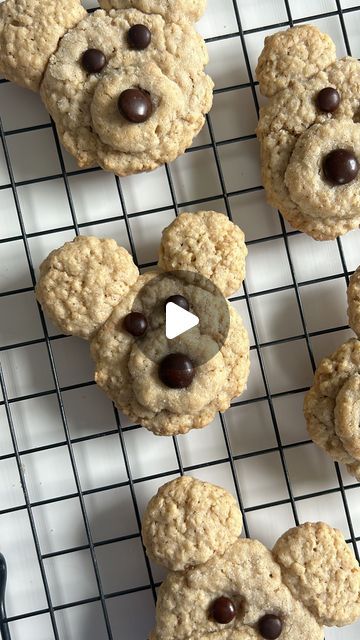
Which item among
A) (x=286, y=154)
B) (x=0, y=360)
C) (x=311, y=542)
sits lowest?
(x=311, y=542)

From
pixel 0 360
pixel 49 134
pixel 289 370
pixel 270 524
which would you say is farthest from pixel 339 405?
pixel 49 134

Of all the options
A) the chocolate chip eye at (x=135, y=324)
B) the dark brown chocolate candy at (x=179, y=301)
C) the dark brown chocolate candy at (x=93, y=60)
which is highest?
the dark brown chocolate candy at (x=93, y=60)

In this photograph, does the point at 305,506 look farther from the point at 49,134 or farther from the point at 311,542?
the point at 49,134

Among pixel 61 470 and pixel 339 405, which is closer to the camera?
pixel 339 405

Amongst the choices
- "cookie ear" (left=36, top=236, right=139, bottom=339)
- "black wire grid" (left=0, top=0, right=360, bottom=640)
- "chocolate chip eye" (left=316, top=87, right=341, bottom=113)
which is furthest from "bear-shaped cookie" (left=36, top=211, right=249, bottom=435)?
"chocolate chip eye" (left=316, top=87, right=341, bottom=113)

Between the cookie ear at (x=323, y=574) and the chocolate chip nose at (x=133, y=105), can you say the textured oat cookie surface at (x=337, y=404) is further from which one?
the chocolate chip nose at (x=133, y=105)

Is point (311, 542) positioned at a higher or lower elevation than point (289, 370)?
lower

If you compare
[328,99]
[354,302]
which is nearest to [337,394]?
[354,302]

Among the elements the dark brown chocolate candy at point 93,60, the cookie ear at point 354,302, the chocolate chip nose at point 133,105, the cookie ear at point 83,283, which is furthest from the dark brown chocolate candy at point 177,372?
the dark brown chocolate candy at point 93,60

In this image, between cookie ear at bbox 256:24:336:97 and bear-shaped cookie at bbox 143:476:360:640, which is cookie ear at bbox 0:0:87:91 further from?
bear-shaped cookie at bbox 143:476:360:640
